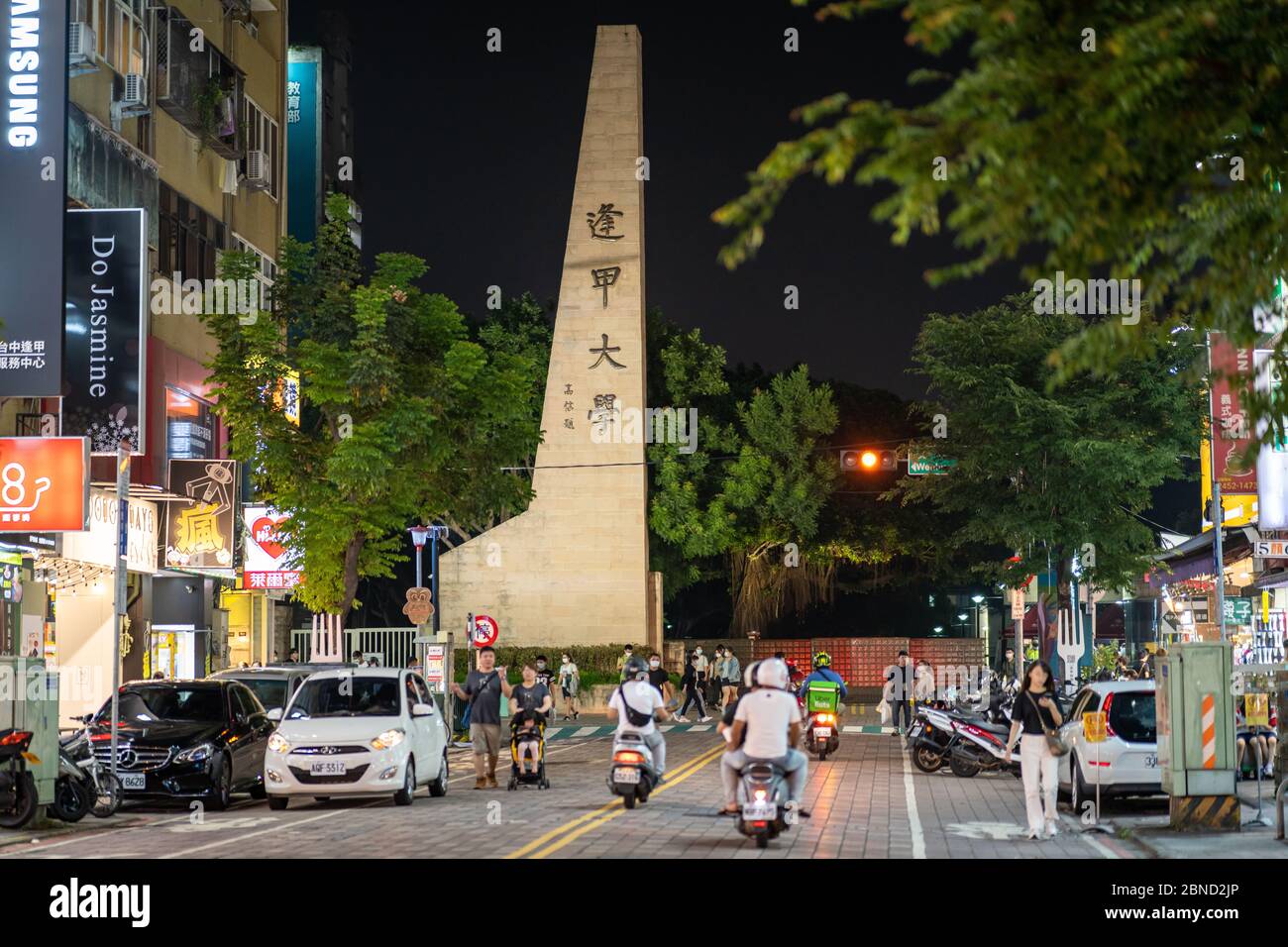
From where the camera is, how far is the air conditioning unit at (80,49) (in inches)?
1291

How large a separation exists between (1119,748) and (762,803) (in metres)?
6.73

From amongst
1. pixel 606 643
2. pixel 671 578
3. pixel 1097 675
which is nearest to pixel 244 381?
pixel 1097 675

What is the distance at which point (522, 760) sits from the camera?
24000 millimetres

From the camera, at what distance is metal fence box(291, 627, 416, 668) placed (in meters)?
40.6

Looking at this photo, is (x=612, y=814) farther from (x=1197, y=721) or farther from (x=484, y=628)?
(x=484, y=628)

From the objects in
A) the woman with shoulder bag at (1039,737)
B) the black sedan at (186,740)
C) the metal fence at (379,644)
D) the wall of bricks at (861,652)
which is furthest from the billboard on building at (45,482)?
the wall of bricks at (861,652)

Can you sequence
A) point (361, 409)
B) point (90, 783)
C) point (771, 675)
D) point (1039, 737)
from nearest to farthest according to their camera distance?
point (771, 675) < point (1039, 737) < point (90, 783) < point (361, 409)

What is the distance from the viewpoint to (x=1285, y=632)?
150 ft

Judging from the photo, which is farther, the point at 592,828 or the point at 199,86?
Answer: the point at 199,86

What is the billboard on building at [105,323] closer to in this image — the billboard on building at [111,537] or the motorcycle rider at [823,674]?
the billboard on building at [111,537]

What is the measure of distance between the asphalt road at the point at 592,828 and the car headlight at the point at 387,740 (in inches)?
29.4

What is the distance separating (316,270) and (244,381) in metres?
3.03

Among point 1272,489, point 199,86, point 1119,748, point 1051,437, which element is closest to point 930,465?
point 1051,437

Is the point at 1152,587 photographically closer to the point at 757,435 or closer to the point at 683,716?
the point at 757,435
